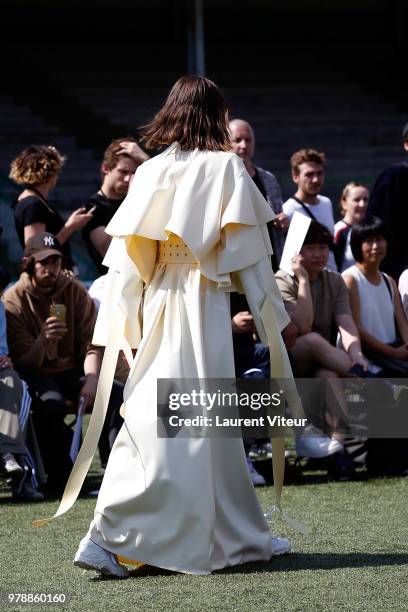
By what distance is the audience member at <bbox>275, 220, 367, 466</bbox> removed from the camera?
7762 millimetres

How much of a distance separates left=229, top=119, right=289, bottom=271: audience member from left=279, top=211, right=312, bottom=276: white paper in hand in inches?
19.9

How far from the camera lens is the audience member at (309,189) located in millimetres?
9312

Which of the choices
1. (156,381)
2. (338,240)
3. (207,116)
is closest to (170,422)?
(156,381)

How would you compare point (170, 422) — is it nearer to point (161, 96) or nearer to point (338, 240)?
point (338, 240)

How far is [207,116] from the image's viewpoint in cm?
507

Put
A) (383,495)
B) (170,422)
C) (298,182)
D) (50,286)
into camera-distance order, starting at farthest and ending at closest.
Answer: (298,182) → (50,286) → (383,495) → (170,422)

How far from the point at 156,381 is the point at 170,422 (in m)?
0.17

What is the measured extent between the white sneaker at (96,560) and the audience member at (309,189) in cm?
476

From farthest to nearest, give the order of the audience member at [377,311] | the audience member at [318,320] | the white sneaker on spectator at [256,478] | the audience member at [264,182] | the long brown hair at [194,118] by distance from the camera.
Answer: the audience member at [264,182], the audience member at [377,311], the audience member at [318,320], the white sneaker on spectator at [256,478], the long brown hair at [194,118]

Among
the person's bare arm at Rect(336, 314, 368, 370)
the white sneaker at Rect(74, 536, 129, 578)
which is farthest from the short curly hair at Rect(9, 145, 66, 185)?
the white sneaker at Rect(74, 536, 129, 578)

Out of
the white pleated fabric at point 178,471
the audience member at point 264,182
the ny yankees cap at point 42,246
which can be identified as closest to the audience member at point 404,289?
the audience member at point 264,182

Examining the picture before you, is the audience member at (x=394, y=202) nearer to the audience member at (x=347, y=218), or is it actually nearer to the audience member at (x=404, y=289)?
the audience member at (x=404, y=289)

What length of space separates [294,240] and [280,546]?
297cm

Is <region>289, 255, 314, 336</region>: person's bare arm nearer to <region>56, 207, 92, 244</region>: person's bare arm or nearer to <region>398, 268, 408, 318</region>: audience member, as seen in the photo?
<region>398, 268, 408, 318</region>: audience member
